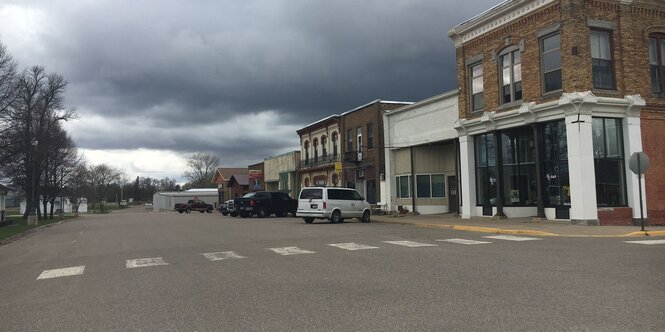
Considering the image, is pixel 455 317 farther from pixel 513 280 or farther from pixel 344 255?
pixel 344 255

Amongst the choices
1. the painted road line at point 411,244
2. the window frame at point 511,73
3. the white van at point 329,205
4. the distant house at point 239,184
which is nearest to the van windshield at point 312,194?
the white van at point 329,205

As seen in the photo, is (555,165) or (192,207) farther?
(192,207)

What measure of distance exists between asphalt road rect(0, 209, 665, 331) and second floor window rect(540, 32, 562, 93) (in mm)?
9640

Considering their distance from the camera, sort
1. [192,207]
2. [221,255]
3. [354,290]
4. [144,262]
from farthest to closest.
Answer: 1. [192,207]
2. [221,255]
3. [144,262]
4. [354,290]

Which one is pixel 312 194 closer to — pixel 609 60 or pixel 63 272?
pixel 609 60

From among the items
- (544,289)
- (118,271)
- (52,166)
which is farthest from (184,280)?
(52,166)

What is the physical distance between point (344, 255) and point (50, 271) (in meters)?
6.72

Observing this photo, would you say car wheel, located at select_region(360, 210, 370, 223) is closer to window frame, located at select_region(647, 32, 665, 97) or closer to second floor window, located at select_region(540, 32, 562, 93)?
second floor window, located at select_region(540, 32, 562, 93)

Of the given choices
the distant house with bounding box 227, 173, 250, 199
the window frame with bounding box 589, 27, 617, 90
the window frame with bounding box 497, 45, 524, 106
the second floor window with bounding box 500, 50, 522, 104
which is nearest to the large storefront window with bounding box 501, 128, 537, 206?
the window frame with bounding box 497, 45, 524, 106

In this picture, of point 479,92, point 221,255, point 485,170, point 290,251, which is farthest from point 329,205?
point 221,255

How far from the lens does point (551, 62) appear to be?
874 inches

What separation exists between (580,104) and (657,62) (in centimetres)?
516

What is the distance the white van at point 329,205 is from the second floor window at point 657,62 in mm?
14777

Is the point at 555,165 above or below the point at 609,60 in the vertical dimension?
below
